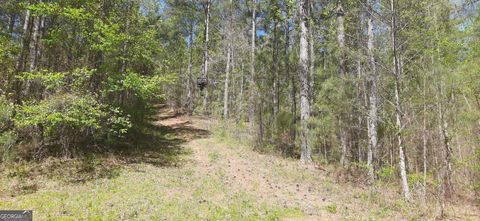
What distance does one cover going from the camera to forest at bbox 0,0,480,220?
9.76 m

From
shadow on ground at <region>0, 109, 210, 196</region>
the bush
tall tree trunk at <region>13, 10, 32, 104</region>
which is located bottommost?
shadow on ground at <region>0, 109, 210, 196</region>

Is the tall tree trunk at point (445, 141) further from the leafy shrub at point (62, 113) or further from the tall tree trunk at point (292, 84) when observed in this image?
the leafy shrub at point (62, 113)

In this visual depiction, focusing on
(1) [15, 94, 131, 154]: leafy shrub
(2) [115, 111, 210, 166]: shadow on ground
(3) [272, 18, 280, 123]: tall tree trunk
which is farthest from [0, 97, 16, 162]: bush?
(3) [272, 18, 280, 123]: tall tree trunk

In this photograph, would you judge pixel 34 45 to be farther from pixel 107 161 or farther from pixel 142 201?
pixel 142 201

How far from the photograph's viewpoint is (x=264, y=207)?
920 cm

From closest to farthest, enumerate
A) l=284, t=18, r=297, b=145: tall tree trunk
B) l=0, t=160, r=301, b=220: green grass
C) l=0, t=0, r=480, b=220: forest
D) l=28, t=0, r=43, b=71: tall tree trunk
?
1. l=0, t=160, r=301, b=220: green grass
2. l=0, t=0, r=480, b=220: forest
3. l=28, t=0, r=43, b=71: tall tree trunk
4. l=284, t=18, r=297, b=145: tall tree trunk

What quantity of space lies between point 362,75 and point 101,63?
1015 centimetres

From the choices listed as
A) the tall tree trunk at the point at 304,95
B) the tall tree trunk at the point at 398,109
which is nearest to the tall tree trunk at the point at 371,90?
the tall tree trunk at the point at 398,109

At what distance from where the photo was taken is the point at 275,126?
64.4ft

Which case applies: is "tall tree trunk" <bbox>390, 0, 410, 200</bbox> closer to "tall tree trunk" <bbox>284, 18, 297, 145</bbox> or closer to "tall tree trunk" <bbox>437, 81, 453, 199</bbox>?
"tall tree trunk" <bbox>437, 81, 453, 199</bbox>

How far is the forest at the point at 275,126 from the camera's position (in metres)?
9.76

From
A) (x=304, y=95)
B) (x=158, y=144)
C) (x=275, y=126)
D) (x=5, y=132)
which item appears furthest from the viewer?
(x=275, y=126)

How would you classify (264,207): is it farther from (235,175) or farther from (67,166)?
(67,166)

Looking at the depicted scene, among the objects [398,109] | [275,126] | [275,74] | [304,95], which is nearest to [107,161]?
[304,95]
